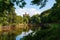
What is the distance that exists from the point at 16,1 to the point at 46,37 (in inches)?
185

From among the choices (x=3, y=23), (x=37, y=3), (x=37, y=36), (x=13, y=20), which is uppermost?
(x=13, y=20)

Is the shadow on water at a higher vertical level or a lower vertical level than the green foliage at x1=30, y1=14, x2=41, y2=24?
lower

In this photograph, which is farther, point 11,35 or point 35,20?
point 35,20

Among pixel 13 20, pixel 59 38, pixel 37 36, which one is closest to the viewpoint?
pixel 59 38

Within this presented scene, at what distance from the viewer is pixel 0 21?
222 feet

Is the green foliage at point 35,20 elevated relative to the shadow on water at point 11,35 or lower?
elevated

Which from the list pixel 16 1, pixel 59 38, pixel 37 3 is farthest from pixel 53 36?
pixel 16 1

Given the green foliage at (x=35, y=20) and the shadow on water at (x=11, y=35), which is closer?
A: the shadow on water at (x=11, y=35)

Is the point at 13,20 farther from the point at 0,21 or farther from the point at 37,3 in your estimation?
the point at 37,3

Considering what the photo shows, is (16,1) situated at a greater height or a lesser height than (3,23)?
lesser

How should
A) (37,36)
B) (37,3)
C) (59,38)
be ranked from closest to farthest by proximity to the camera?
(59,38), (37,36), (37,3)

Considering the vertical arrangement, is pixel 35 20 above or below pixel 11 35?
above

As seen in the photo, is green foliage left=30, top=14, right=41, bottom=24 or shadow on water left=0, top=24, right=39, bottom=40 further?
green foliage left=30, top=14, right=41, bottom=24

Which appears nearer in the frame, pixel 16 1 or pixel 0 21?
pixel 16 1
